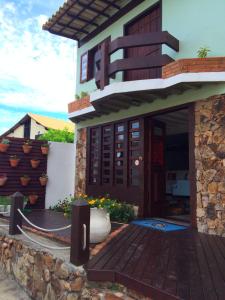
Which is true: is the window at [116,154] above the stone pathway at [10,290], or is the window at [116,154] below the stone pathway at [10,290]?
above

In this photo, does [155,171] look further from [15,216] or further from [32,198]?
[32,198]

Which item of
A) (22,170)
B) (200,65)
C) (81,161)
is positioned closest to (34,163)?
(22,170)

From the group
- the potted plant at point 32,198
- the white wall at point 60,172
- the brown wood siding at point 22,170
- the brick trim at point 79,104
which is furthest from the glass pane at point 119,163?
the potted plant at point 32,198

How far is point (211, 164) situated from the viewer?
5.74m

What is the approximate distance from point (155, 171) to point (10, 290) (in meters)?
4.39

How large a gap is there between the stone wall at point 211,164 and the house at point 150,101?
0.06ft

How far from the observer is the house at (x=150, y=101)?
5742 millimetres

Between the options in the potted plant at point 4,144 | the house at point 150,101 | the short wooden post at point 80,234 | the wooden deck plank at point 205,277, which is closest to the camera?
the wooden deck plank at point 205,277

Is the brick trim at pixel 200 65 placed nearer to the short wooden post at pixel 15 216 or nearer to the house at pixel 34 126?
the short wooden post at pixel 15 216

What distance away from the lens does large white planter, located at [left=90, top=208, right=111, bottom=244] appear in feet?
15.0

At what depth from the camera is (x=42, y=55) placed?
1545 centimetres

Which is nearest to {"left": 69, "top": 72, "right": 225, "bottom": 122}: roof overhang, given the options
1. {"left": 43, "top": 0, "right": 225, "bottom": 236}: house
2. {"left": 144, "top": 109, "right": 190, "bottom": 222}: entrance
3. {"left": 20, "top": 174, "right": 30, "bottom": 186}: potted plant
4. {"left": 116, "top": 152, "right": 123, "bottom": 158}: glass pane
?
{"left": 43, "top": 0, "right": 225, "bottom": 236}: house

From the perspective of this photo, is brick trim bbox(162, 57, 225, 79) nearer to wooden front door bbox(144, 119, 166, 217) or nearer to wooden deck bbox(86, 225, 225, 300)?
wooden front door bbox(144, 119, 166, 217)

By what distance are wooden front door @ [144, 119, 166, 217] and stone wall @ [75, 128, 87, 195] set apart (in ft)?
9.36
